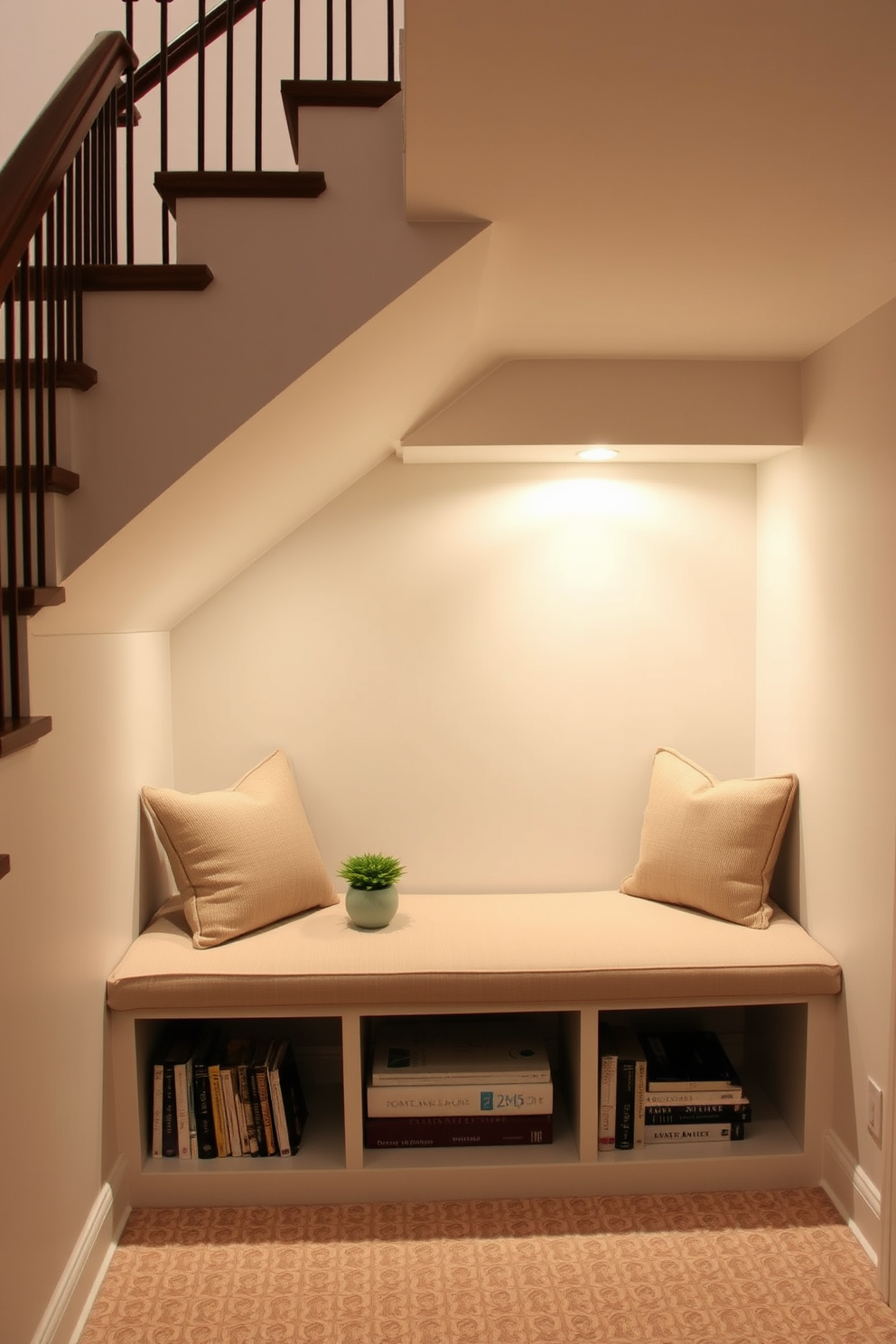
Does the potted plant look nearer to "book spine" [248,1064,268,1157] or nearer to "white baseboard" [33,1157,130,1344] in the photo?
"book spine" [248,1064,268,1157]

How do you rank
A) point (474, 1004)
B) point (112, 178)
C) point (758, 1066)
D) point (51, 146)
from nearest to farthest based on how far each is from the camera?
1. point (51, 146)
2. point (112, 178)
3. point (474, 1004)
4. point (758, 1066)

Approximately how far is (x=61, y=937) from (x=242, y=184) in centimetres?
149

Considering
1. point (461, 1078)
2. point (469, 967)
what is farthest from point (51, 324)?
point (461, 1078)

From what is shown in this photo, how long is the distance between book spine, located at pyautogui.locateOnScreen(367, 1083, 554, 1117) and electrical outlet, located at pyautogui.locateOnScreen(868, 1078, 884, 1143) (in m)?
0.77

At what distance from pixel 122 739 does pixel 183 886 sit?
44 centimetres

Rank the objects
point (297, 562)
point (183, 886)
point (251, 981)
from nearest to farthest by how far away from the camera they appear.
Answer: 1. point (251, 981)
2. point (183, 886)
3. point (297, 562)

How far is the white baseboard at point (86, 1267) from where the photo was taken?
6.17 ft

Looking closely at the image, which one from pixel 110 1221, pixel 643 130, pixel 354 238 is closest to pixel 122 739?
pixel 110 1221

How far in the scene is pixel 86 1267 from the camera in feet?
6.79

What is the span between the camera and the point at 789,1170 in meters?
2.50

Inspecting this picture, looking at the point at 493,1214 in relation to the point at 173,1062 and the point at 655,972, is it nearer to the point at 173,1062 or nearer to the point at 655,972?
the point at 655,972

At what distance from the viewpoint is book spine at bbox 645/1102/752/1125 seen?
102 inches

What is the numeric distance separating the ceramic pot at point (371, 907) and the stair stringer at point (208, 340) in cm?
128

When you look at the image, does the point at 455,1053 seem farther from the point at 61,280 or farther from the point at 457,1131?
the point at 61,280
